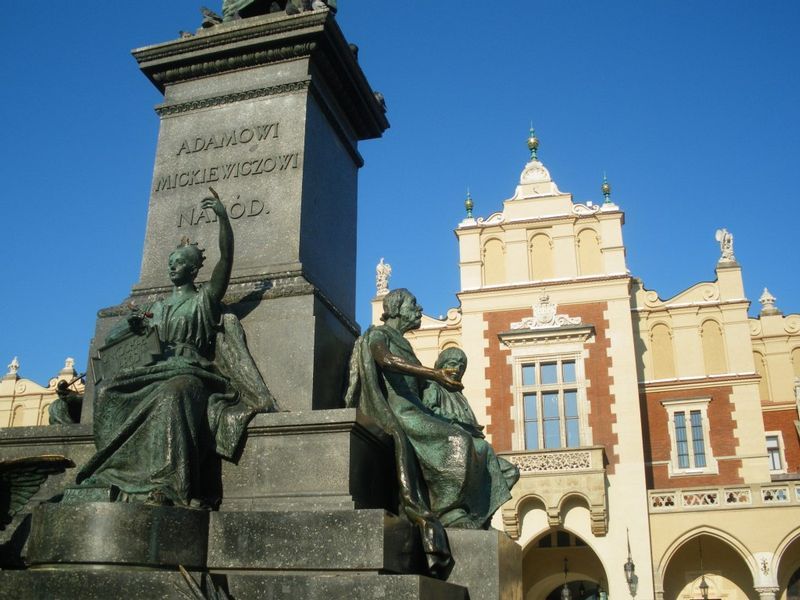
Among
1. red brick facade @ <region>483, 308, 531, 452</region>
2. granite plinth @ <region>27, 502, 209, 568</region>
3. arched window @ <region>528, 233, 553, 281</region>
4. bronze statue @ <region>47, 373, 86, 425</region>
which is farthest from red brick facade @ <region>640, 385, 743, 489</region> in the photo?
granite plinth @ <region>27, 502, 209, 568</region>

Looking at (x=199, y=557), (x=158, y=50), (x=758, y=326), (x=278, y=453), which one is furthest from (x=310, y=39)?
(x=758, y=326)

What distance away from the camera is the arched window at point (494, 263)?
25.4 meters

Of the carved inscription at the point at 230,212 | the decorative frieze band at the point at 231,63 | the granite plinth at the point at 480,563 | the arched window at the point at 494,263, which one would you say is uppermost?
the arched window at the point at 494,263

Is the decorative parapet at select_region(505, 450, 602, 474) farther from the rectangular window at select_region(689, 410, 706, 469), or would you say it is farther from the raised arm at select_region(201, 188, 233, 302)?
the raised arm at select_region(201, 188, 233, 302)

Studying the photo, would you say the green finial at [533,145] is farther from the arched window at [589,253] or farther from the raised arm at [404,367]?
the raised arm at [404,367]

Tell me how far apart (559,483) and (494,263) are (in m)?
7.03

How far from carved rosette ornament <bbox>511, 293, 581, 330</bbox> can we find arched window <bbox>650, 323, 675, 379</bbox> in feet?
9.41

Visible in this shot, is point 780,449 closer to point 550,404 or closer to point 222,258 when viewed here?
point 550,404

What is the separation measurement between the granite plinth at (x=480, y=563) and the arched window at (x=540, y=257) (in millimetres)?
20883

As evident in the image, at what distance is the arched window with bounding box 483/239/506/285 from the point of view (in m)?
25.4

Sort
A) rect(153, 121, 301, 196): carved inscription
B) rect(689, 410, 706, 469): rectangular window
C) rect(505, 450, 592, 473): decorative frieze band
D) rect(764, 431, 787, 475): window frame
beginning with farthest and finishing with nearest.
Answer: rect(764, 431, 787, 475): window frame < rect(689, 410, 706, 469): rectangular window < rect(505, 450, 592, 473): decorative frieze band < rect(153, 121, 301, 196): carved inscription

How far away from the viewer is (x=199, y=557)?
405cm

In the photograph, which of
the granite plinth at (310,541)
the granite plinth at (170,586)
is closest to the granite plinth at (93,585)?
the granite plinth at (170,586)

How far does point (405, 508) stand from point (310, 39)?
3.26 meters
